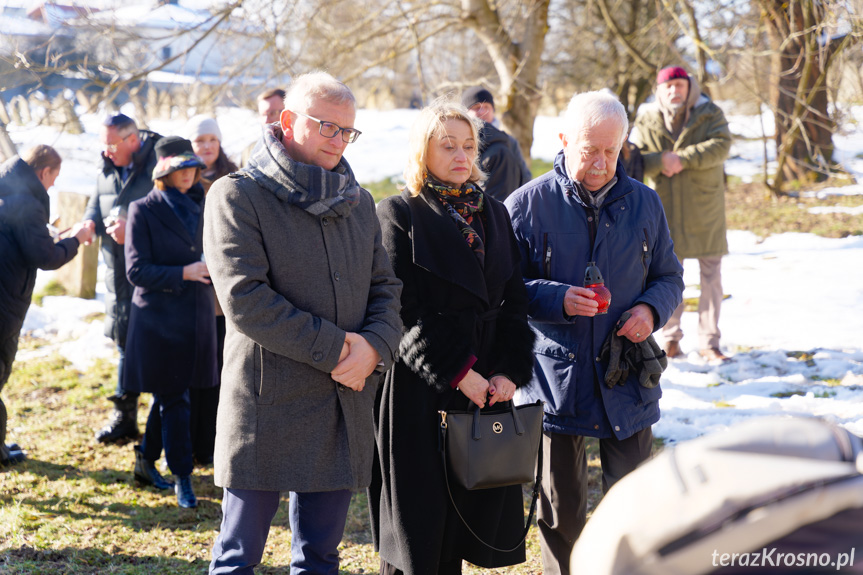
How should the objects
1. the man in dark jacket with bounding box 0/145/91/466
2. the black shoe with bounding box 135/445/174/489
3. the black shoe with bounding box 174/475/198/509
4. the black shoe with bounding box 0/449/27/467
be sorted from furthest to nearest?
1. the black shoe with bounding box 0/449/27/467
2. the black shoe with bounding box 135/445/174/489
3. the man in dark jacket with bounding box 0/145/91/466
4. the black shoe with bounding box 174/475/198/509

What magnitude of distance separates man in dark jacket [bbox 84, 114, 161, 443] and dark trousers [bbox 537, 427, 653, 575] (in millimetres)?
3158

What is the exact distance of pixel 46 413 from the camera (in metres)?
5.89

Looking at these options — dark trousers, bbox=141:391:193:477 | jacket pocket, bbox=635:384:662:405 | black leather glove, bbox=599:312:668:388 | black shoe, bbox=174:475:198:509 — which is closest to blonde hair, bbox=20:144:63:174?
dark trousers, bbox=141:391:193:477

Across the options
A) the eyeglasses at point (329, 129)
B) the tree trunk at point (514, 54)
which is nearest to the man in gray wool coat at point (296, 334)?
the eyeglasses at point (329, 129)

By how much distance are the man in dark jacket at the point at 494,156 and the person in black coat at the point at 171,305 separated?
1.81 metres

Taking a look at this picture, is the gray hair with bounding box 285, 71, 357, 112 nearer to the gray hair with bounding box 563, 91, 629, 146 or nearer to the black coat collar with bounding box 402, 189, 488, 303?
the black coat collar with bounding box 402, 189, 488, 303

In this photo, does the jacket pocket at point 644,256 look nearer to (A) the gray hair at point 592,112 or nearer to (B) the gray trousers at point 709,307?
(A) the gray hair at point 592,112

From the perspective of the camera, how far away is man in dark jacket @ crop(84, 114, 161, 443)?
516cm

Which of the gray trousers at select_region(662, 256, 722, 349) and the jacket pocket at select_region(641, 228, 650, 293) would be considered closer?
the jacket pocket at select_region(641, 228, 650, 293)

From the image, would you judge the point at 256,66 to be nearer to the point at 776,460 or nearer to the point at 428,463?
the point at 428,463

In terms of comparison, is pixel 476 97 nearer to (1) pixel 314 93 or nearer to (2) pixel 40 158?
(2) pixel 40 158

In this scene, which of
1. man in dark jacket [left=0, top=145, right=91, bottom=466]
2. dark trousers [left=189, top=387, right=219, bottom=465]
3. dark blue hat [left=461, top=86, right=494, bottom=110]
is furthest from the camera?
dark blue hat [left=461, top=86, right=494, bottom=110]

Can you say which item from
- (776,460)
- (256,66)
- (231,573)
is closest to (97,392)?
(256,66)

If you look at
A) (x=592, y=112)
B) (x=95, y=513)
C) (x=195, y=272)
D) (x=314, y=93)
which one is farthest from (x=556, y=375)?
(x=95, y=513)
